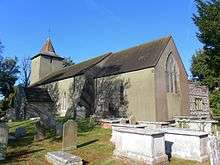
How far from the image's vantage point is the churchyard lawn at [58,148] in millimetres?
10672

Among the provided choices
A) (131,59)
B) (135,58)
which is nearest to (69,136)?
(135,58)

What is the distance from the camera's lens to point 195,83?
32.8m

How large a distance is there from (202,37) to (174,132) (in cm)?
1452

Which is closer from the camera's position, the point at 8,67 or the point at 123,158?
the point at 123,158

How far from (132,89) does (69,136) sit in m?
15.2

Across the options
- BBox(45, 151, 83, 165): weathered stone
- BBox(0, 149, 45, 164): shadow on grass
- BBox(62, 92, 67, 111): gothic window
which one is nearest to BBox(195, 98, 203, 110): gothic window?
BBox(62, 92, 67, 111): gothic window

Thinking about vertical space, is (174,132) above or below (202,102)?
below

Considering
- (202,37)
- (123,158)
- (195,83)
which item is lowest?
(123,158)

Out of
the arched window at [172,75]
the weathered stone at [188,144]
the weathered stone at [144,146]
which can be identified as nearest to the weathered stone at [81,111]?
the arched window at [172,75]

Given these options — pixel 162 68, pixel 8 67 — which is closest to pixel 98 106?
pixel 162 68

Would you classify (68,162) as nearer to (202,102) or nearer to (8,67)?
(202,102)

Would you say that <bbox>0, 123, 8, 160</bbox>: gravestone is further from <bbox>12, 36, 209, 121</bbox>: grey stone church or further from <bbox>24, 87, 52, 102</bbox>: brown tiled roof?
<bbox>24, 87, 52, 102</bbox>: brown tiled roof

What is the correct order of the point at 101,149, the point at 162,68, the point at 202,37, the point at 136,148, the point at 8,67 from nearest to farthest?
the point at 136,148, the point at 101,149, the point at 202,37, the point at 162,68, the point at 8,67

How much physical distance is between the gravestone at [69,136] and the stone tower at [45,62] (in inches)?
1476
